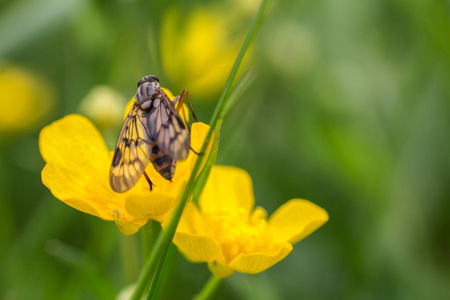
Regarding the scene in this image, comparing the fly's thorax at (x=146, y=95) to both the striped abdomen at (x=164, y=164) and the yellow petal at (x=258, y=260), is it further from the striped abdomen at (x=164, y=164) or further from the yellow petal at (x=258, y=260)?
the yellow petal at (x=258, y=260)

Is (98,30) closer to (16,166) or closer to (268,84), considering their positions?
(16,166)

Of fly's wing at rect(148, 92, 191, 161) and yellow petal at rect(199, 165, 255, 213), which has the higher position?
fly's wing at rect(148, 92, 191, 161)

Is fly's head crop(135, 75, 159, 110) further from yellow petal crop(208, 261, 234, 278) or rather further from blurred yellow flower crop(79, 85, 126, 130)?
blurred yellow flower crop(79, 85, 126, 130)

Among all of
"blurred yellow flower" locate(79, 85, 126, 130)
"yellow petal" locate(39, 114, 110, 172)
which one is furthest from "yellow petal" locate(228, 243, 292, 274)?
"blurred yellow flower" locate(79, 85, 126, 130)

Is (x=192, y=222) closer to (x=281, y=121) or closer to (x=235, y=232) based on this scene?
(x=235, y=232)

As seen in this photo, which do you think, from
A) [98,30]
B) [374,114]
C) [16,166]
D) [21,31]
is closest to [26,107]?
[16,166]

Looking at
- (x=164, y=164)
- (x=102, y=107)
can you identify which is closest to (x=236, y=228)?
(x=164, y=164)

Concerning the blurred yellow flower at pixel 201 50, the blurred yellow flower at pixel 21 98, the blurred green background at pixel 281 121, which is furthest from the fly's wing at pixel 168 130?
the blurred yellow flower at pixel 21 98
